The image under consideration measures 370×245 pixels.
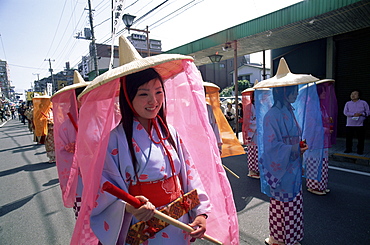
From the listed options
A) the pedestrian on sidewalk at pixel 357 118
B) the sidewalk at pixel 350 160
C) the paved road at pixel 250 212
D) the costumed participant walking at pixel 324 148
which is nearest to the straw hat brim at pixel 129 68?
the paved road at pixel 250 212

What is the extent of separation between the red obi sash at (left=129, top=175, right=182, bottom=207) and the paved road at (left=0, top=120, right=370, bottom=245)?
182cm

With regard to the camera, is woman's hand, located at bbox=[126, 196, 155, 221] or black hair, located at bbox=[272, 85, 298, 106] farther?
black hair, located at bbox=[272, 85, 298, 106]

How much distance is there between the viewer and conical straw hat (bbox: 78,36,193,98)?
123 cm

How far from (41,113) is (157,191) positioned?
7119 mm

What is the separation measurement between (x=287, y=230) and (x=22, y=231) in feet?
12.1

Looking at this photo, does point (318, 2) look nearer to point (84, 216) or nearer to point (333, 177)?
point (333, 177)

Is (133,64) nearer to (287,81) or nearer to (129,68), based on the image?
(129,68)

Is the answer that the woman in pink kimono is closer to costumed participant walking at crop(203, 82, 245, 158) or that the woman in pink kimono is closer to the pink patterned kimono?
the pink patterned kimono

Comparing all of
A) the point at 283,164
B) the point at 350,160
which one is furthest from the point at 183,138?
the point at 350,160

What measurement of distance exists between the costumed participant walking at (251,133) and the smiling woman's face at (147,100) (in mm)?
3965

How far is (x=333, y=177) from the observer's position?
4711 mm

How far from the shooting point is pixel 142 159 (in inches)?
52.7

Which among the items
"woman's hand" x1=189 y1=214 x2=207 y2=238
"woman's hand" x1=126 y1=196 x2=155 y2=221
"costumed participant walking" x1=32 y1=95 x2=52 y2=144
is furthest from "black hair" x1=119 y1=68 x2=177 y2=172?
"costumed participant walking" x1=32 y1=95 x2=52 y2=144

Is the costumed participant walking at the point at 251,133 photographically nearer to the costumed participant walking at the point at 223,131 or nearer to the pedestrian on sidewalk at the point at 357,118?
the costumed participant walking at the point at 223,131
